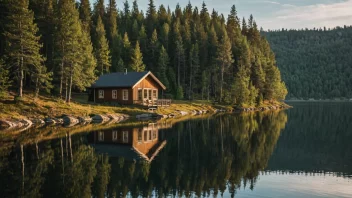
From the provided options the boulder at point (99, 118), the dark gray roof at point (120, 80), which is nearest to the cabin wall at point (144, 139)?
the boulder at point (99, 118)

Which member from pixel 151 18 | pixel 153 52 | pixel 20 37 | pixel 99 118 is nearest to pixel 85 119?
pixel 99 118

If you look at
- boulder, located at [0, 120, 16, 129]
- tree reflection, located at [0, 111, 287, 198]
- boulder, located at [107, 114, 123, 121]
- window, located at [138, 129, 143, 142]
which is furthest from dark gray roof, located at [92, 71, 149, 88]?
tree reflection, located at [0, 111, 287, 198]

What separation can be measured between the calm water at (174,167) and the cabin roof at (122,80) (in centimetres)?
2672

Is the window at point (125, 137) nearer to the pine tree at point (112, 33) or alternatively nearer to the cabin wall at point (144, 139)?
the cabin wall at point (144, 139)

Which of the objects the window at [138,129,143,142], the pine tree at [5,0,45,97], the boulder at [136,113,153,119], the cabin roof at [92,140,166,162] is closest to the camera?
the cabin roof at [92,140,166,162]

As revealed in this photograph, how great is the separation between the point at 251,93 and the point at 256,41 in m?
36.3

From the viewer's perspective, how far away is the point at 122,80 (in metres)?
58.8

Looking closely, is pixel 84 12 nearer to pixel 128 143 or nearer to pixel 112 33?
pixel 112 33

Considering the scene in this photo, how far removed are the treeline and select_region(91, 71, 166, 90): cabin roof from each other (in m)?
2.19

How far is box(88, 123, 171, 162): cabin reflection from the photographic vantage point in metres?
22.5

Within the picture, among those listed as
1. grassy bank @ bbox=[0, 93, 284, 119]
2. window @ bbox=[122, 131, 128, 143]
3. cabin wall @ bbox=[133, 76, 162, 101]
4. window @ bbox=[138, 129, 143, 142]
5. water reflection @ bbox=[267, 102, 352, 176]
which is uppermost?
cabin wall @ bbox=[133, 76, 162, 101]

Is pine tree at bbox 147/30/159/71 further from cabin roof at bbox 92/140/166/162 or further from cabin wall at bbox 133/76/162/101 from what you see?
cabin roof at bbox 92/140/166/162

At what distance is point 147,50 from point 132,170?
75.5m

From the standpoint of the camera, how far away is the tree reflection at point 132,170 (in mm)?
14750
